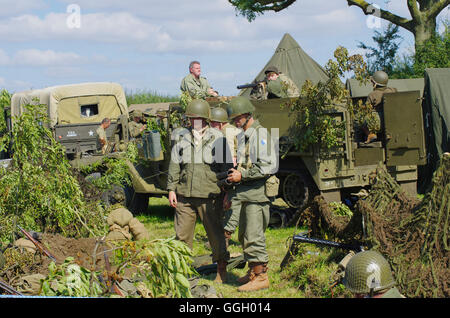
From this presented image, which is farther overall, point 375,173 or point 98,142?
point 98,142

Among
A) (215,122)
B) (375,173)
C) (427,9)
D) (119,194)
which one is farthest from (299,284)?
(427,9)

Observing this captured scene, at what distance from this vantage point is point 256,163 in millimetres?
6297

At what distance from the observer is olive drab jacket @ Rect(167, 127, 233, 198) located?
268 inches

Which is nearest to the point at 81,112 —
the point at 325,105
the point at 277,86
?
the point at 277,86

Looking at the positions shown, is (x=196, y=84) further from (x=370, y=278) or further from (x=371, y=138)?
(x=370, y=278)

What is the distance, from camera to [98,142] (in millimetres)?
13039

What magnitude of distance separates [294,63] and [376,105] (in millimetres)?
7036

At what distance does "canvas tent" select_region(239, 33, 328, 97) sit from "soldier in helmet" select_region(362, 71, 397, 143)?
6141 millimetres

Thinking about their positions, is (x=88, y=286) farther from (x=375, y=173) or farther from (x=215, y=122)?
(x=375, y=173)

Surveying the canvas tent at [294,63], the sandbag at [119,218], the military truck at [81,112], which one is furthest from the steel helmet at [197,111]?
the canvas tent at [294,63]

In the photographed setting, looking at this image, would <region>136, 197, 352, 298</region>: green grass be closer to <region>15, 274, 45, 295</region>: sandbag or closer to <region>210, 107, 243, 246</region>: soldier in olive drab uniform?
<region>210, 107, 243, 246</region>: soldier in olive drab uniform

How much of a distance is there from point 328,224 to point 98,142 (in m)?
7.38

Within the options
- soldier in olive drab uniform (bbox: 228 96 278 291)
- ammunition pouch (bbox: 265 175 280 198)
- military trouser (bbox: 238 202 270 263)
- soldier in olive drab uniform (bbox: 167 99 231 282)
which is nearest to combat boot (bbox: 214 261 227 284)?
soldier in olive drab uniform (bbox: 167 99 231 282)

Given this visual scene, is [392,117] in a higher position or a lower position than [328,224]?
higher
